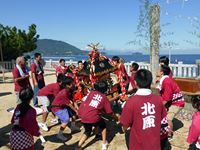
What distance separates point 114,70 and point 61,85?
196 cm

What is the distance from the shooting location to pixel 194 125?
4.58 metres

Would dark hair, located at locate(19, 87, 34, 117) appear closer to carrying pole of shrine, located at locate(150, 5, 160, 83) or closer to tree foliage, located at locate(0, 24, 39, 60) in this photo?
carrying pole of shrine, located at locate(150, 5, 160, 83)

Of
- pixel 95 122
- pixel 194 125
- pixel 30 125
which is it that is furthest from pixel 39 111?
pixel 194 125

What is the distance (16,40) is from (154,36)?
60.0ft

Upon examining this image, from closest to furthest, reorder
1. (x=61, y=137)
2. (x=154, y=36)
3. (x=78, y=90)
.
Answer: (x=61, y=137)
(x=78, y=90)
(x=154, y=36)

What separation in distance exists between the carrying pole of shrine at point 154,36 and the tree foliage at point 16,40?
1744 cm

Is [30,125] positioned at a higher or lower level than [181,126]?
higher

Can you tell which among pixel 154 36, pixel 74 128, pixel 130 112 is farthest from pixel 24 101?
pixel 154 36

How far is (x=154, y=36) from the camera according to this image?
12.7 m

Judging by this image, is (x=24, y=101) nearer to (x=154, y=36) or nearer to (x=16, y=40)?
(x=154, y=36)

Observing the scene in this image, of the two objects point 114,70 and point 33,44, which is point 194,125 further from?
point 33,44

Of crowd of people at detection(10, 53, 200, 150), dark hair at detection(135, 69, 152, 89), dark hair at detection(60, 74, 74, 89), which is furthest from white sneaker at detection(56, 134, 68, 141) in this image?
dark hair at detection(135, 69, 152, 89)

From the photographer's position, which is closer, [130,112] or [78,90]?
[130,112]

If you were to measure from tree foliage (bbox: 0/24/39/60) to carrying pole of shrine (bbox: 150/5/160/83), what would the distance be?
17441 millimetres
